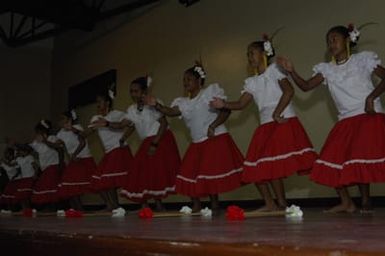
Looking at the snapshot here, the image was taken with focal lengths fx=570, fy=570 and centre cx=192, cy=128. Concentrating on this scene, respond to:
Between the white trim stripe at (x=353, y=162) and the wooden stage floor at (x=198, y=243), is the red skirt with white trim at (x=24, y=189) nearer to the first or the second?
the white trim stripe at (x=353, y=162)

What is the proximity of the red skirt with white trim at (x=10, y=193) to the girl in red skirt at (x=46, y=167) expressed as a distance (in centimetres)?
65

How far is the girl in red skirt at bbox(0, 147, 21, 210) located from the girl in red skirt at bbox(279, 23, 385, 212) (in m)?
4.57

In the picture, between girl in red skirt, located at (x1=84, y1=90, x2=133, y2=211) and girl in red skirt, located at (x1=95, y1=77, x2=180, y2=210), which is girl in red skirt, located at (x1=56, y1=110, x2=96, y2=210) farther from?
girl in red skirt, located at (x1=95, y1=77, x2=180, y2=210)

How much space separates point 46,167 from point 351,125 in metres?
3.94

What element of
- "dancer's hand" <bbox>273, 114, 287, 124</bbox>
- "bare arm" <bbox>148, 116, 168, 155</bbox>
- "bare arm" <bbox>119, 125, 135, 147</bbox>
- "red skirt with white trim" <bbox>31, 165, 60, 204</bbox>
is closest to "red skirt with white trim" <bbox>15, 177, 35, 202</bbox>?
"red skirt with white trim" <bbox>31, 165, 60, 204</bbox>

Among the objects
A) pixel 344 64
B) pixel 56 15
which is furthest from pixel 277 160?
pixel 56 15

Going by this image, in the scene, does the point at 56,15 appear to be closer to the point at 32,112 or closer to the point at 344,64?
the point at 32,112

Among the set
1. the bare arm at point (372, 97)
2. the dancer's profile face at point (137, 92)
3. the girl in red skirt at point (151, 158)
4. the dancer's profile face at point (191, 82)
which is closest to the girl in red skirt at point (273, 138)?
the bare arm at point (372, 97)

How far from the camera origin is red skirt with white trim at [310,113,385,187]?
293 cm

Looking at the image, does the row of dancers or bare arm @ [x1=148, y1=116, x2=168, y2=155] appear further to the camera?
bare arm @ [x1=148, y1=116, x2=168, y2=155]

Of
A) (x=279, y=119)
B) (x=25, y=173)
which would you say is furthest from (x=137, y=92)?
(x=25, y=173)

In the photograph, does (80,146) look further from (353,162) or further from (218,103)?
(353,162)

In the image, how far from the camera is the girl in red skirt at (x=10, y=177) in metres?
6.85

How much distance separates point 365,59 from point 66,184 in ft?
11.1
